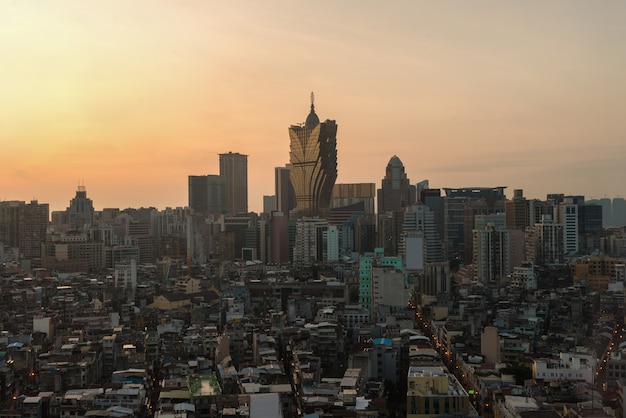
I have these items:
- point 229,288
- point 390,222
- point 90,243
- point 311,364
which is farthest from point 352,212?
point 311,364

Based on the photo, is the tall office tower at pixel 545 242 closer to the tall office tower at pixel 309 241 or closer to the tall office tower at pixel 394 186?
the tall office tower at pixel 309 241

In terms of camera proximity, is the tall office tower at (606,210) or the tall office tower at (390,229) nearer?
the tall office tower at (606,210)

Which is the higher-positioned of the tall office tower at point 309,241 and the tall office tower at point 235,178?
the tall office tower at point 235,178

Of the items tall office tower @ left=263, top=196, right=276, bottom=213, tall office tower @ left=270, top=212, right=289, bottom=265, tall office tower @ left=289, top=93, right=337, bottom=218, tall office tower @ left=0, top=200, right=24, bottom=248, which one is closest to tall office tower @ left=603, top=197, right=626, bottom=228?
tall office tower @ left=270, top=212, right=289, bottom=265

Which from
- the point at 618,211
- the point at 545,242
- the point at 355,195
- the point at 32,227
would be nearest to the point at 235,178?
the point at 355,195

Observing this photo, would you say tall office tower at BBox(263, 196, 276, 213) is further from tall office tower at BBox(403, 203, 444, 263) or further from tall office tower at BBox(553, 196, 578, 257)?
tall office tower at BBox(553, 196, 578, 257)

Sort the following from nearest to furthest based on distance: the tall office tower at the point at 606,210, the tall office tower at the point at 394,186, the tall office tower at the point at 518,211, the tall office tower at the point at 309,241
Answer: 1. the tall office tower at the point at 606,210
2. the tall office tower at the point at 518,211
3. the tall office tower at the point at 309,241
4. the tall office tower at the point at 394,186

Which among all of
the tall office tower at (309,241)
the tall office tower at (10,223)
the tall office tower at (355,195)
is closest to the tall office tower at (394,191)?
the tall office tower at (355,195)
